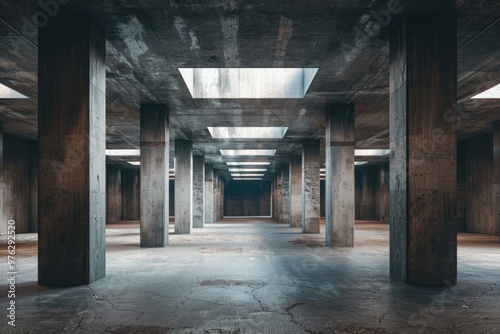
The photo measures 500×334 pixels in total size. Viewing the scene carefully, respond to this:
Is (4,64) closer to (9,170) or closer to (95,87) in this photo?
(95,87)

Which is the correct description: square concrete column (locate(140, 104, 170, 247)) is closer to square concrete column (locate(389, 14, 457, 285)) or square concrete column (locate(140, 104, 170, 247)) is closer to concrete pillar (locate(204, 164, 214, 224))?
square concrete column (locate(389, 14, 457, 285))

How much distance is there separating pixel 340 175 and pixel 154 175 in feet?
24.7

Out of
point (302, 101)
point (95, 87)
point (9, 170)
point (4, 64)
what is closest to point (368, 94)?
point (302, 101)

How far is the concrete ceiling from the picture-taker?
8.73m

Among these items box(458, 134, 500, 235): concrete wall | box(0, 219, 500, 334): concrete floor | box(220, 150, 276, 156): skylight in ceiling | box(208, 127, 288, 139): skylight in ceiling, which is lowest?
box(0, 219, 500, 334): concrete floor

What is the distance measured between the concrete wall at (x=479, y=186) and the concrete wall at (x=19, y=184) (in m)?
27.0

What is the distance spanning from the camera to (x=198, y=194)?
102 ft

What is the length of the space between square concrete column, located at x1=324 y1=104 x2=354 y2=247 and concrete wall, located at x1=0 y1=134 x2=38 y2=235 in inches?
728

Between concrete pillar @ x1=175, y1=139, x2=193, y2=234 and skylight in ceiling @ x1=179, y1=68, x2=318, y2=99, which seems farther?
concrete pillar @ x1=175, y1=139, x2=193, y2=234

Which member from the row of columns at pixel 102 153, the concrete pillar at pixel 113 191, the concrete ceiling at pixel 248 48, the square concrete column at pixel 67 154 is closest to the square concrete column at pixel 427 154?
the row of columns at pixel 102 153

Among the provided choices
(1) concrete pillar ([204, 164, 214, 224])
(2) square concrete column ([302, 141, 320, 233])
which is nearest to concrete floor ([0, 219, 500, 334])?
(2) square concrete column ([302, 141, 320, 233])

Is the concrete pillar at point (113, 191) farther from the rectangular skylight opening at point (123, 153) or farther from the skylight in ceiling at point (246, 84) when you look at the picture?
the skylight in ceiling at point (246, 84)

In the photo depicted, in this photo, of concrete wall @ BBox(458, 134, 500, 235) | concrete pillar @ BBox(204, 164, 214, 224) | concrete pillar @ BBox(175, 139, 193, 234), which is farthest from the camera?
concrete pillar @ BBox(204, 164, 214, 224)

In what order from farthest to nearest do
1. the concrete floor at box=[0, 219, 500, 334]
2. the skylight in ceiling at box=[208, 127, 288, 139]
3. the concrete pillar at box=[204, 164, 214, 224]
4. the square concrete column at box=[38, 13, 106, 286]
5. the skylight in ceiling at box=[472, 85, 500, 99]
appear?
the concrete pillar at box=[204, 164, 214, 224]
the skylight in ceiling at box=[208, 127, 288, 139]
the skylight in ceiling at box=[472, 85, 500, 99]
the square concrete column at box=[38, 13, 106, 286]
the concrete floor at box=[0, 219, 500, 334]
